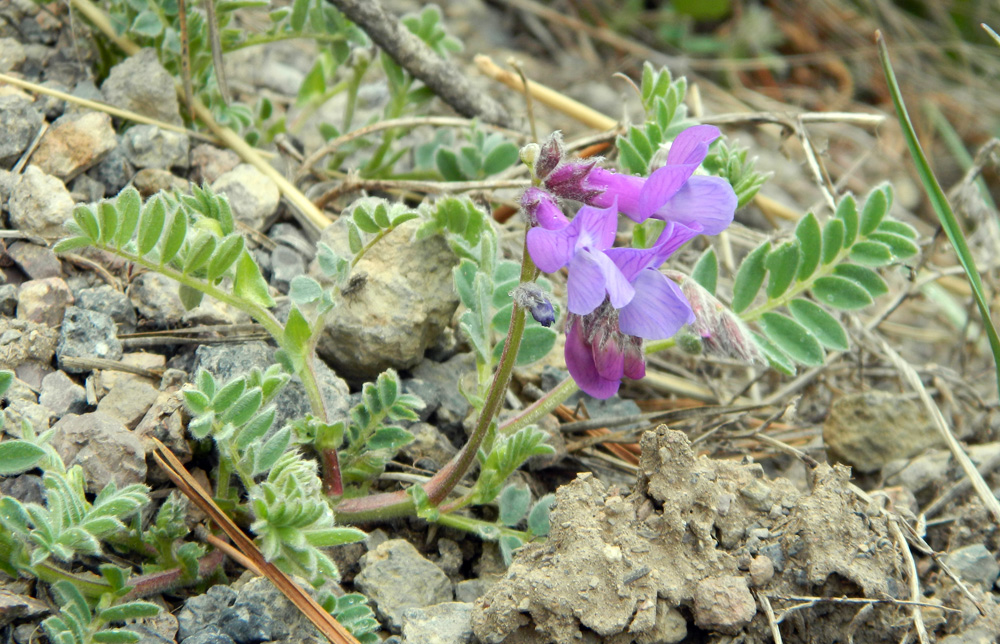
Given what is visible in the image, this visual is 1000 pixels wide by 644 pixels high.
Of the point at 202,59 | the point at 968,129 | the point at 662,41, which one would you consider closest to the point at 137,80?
the point at 202,59

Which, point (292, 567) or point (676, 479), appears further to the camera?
point (676, 479)

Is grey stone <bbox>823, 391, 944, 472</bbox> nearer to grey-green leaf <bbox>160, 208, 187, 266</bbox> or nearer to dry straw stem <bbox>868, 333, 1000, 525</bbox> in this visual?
dry straw stem <bbox>868, 333, 1000, 525</bbox>

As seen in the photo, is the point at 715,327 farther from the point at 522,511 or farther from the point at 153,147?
the point at 153,147

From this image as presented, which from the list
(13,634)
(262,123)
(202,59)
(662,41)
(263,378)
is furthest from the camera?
(662,41)

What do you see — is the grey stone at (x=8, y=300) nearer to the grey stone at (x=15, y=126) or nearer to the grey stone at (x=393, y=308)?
the grey stone at (x=15, y=126)

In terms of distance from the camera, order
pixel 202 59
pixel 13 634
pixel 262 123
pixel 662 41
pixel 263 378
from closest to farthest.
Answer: pixel 13 634
pixel 263 378
pixel 202 59
pixel 262 123
pixel 662 41

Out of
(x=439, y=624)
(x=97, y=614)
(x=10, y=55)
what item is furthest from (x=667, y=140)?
(x=10, y=55)

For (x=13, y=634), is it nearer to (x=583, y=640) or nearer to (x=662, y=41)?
(x=583, y=640)
